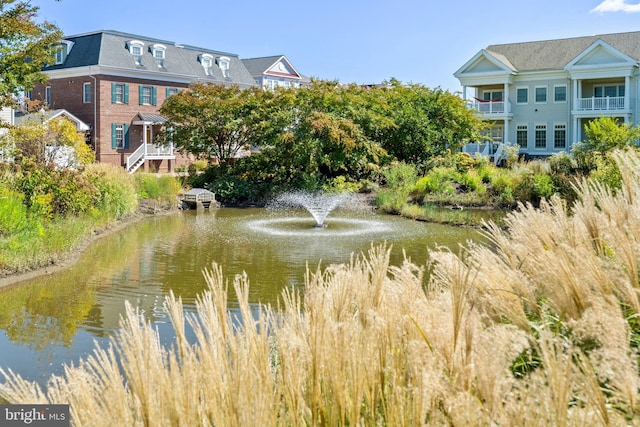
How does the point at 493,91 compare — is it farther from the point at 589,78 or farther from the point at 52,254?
the point at 52,254

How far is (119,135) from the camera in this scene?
124 feet

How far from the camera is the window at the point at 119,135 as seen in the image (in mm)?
37344

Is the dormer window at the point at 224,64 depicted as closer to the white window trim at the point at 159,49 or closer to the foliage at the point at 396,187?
the white window trim at the point at 159,49

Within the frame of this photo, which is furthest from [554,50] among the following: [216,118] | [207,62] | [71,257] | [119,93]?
[71,257]

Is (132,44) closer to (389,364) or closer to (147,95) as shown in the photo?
(147,95)

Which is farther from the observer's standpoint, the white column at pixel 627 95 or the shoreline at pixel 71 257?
the white column at pixel 627 95

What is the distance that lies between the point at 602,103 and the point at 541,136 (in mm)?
4064

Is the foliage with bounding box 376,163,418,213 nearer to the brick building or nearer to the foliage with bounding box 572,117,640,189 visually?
the foliage with bounding box 572,117,640,189

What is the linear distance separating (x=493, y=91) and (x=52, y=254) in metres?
34.5

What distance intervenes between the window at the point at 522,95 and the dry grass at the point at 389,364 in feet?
130

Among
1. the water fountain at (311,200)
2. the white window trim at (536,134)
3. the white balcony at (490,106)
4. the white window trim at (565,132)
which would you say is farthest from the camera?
the white balcony at (490,106)

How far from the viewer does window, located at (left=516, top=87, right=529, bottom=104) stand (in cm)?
4019

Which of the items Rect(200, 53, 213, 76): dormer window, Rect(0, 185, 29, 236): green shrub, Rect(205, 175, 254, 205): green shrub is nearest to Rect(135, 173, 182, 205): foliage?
Rect(205, 175, 254, 205): green shrub

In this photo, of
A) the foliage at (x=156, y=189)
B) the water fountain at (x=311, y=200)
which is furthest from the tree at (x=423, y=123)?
the foliage at (x=156, y=189)
